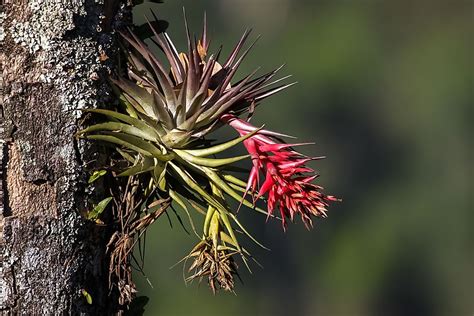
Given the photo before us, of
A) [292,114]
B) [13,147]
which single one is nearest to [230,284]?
[13,147]

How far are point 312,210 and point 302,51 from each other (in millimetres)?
33714

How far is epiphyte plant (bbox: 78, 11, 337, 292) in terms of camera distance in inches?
112

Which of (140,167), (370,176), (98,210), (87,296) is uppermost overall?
(370,176)

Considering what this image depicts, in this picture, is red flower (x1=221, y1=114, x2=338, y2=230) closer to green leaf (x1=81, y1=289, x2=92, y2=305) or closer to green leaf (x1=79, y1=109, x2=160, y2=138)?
green leaf (x1=79, y1=109, x2=160, y2=138)

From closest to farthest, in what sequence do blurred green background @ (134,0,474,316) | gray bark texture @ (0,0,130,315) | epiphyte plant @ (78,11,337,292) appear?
gray bark texture @ (0,0,130,315) → epiphyte plant @ (78,11,337,292) → blurred green background @ (134,0,474,316)

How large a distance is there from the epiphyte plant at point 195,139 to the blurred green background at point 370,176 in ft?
82.5

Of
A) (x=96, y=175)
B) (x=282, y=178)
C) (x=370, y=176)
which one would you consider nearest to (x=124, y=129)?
(x=96, y=175)

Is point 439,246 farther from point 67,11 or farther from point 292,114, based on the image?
point 67,11

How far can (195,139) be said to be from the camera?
2.92 m

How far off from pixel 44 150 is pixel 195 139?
0.47 metres

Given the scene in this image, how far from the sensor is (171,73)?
303 cm

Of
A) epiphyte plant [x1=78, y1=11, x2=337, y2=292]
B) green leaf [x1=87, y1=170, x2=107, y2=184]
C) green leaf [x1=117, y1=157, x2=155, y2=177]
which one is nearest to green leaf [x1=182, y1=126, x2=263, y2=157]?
epiphyte plant [x1=78, y1=11, x2=337, y2=292]

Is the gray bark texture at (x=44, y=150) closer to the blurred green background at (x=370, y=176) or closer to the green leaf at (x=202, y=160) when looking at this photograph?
the green leaf at (x=202, y=160)

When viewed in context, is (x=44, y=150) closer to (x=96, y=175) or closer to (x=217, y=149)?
(x=96, y=175)
